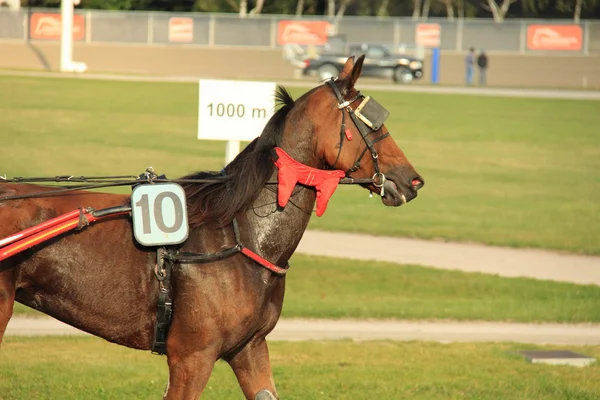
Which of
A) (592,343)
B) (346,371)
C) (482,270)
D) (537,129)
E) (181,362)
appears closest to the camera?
(181,362)

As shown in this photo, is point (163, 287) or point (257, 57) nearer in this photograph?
point (163, 287)

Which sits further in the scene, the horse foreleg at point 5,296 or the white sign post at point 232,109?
the white sign post at point 232,109

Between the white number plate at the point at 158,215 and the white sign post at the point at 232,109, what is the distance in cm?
535

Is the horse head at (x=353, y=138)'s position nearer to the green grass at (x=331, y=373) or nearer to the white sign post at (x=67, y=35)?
the green grass at (x=331, y=373)

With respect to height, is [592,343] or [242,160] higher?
[242,160]

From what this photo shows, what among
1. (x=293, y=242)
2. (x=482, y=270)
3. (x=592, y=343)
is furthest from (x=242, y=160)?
(x=482, y=270)

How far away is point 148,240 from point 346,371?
340cm

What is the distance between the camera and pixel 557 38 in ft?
166

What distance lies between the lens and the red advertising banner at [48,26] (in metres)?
52.2

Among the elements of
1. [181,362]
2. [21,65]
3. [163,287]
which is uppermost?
[163,287]

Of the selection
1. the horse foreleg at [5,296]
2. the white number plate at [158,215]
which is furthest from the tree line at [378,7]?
the horse foreleg at [5,296]

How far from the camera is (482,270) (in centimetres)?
1323

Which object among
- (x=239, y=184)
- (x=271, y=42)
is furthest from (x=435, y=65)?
(x=239, y=184)

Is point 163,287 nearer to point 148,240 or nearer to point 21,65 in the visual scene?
point 148,240
